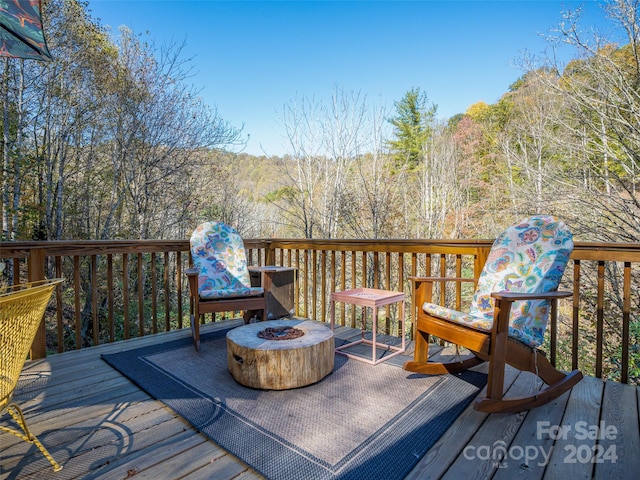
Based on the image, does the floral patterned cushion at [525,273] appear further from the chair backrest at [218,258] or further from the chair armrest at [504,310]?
the chair backrest at [218,258]

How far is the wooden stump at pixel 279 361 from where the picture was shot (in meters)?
2.25

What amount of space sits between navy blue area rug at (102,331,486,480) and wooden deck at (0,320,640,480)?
3.0 inches

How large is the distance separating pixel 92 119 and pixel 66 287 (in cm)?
304

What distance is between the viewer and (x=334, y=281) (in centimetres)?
397

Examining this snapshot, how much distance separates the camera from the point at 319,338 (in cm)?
247

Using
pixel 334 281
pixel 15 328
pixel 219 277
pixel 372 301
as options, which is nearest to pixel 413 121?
pixel 334 281

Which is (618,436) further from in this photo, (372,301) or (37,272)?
(37,272)

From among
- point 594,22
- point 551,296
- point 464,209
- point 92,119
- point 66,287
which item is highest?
point 594,22

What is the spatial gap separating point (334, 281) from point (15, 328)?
9.70 feet

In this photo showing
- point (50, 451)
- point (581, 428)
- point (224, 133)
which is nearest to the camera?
point (50, 451)

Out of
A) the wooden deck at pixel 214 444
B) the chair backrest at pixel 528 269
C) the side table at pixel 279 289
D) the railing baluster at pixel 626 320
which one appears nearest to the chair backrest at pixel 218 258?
the side table at pixel 279 289

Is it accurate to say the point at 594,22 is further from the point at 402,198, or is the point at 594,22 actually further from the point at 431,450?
the point at 431,450

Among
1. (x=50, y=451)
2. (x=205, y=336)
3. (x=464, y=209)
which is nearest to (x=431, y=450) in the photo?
(x=50, y=451)

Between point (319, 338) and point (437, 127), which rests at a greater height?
point (437, 127)
